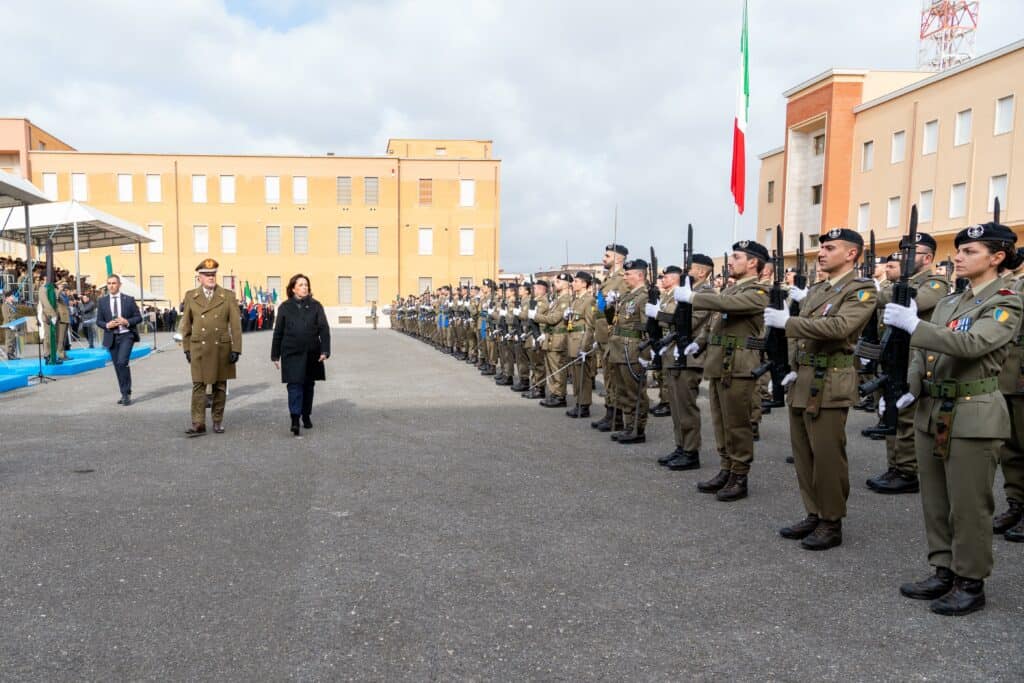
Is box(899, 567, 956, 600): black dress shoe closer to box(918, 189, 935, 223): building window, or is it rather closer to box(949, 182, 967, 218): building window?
box(949, 182, 967, 218): building window

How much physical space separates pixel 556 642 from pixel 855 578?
6.46 feet

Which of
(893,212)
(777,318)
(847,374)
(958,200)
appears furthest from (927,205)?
(777,318)

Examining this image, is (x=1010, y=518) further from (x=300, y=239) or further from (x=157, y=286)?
(x=157, y=286)

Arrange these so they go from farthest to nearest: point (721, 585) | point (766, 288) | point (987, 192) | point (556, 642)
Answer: point (987, 192)
point (766, 288)
point (721, 585)
point (556, 642)

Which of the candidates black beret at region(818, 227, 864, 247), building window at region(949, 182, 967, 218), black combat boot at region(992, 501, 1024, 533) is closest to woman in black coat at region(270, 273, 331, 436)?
black beret at region(818, 227, 864, 247)

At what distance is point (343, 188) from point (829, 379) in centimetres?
4735

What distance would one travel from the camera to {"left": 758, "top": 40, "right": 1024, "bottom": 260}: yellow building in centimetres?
2648

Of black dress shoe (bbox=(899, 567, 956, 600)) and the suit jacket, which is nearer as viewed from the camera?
black dress shoe (bbox=(899, 567, 956, 600))

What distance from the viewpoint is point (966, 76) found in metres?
27.8

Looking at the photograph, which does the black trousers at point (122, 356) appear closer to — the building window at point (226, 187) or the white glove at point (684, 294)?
the white glove at point (684, 294)

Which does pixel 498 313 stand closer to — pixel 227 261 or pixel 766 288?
pixel 766 288

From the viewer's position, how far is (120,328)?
33.6ft

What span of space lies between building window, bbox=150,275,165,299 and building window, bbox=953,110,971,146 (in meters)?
46.2

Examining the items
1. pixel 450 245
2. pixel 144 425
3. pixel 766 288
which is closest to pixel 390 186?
pixel 450 245
